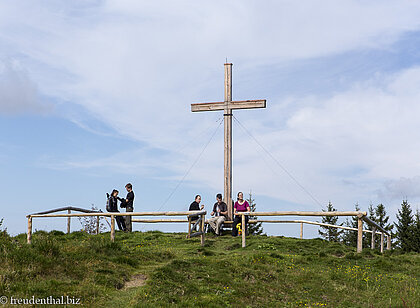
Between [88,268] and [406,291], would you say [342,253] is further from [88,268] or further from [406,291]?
[88,268]

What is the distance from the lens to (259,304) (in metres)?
11.0

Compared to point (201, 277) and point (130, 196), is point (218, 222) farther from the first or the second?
point (201, 277)

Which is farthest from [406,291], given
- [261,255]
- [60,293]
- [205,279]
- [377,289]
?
[60,293]

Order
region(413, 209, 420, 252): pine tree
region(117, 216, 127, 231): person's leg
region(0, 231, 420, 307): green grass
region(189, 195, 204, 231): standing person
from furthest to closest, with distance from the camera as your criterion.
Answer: region(413, 209, 420, 252): pine tree → region(117, 216, 127, 231): person's leg → region(189, 195, 204, 231): standing person → region(0, 231, 420, 307): green grass

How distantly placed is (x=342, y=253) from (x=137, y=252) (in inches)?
295

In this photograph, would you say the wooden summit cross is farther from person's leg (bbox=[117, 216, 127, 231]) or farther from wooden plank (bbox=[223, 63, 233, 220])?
person's leg (bbox=[117, 216, 127, 231])

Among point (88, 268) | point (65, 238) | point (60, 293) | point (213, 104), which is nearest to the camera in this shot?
point (60, 293)

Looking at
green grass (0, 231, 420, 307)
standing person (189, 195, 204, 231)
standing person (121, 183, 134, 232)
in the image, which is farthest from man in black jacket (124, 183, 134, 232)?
green grass (0, 231, 420, 307)

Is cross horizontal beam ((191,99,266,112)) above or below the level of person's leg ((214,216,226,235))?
above

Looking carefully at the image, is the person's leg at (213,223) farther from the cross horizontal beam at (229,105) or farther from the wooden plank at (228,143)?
the cross horizontal beam at (229,105)

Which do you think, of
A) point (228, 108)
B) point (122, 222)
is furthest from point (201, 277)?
point (228, 108)

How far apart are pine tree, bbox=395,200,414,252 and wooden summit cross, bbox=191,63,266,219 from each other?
2530cm

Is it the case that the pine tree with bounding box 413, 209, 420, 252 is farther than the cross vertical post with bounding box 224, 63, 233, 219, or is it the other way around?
the pine tree with bounding box 413, 209, 420, 252

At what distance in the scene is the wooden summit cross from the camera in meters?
22.1
